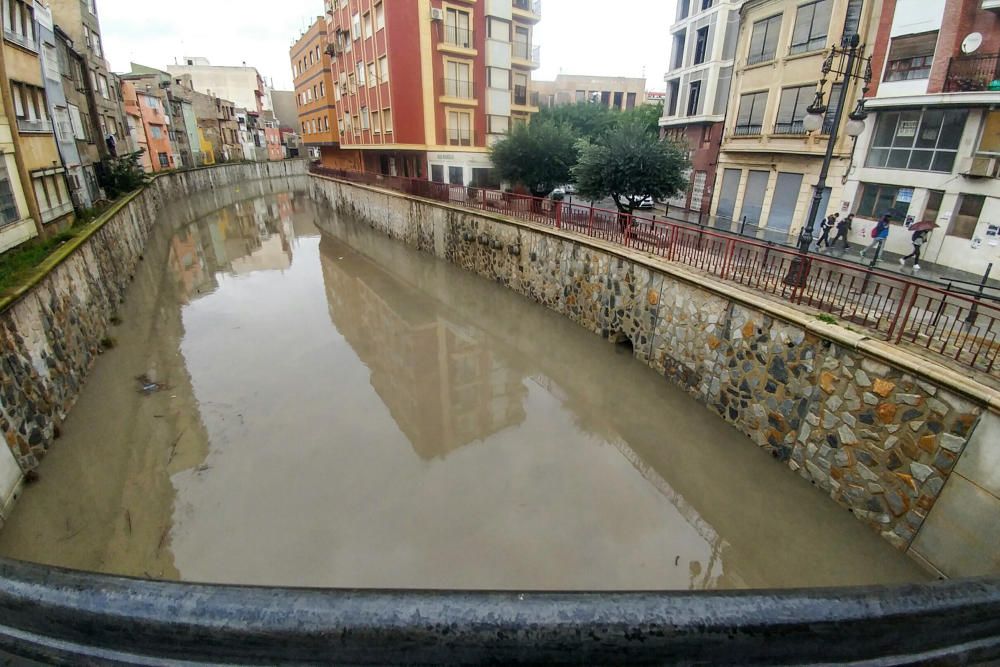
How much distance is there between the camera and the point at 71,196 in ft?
54.5

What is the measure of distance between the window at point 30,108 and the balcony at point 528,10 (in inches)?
868

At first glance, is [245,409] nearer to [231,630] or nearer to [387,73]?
[231,630]

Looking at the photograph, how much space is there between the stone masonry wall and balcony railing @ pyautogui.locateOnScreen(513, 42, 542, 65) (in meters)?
22.2

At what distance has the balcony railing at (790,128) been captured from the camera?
18.2 m

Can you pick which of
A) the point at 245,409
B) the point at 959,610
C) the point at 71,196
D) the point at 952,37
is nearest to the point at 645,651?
the point at 959,610

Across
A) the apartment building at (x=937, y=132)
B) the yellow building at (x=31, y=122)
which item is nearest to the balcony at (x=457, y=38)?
the yellow building at (x=31, y=122)

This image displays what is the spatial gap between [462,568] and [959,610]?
5.71 m

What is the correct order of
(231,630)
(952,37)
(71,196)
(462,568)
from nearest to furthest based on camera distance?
(231,630) < (462,568) < (952,37) < (71,196)

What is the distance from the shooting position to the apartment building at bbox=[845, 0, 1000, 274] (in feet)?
42.8

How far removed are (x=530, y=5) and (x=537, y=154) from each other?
553 inches

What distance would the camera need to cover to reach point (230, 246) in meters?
24.8

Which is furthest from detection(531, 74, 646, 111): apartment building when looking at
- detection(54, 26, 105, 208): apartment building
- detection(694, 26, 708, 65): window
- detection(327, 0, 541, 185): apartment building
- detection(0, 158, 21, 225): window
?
detection(0, 158, 21, 225): window

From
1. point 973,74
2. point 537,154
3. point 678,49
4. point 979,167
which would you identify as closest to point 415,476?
point 537,154

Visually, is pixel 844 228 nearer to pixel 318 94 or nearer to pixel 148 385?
pixel 148 385
